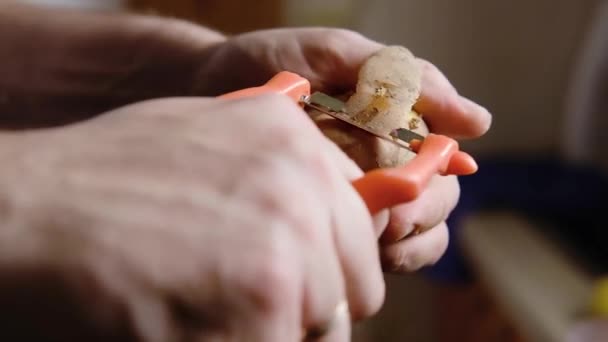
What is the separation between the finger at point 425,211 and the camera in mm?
452

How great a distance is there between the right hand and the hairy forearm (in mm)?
346

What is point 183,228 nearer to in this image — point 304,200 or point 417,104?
point 304,200

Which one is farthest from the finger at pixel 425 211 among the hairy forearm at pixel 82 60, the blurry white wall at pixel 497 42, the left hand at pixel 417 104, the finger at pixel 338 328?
the blurry white wall at pixel 497 42

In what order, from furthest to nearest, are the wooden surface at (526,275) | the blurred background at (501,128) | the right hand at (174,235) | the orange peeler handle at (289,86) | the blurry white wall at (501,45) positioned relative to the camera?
the blurry white wall at (501,45) → the blurred background at (501,128) → the wooden surface at (526,275) → the orange peeler handle at (289,86) → the right hand at (174,235)

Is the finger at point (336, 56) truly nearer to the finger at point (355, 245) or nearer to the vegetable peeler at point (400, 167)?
the vegetable peeler at point (400, 167)

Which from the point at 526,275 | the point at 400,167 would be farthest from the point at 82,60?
the point at 526,275

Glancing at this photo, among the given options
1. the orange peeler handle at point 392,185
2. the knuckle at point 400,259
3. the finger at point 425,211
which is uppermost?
the orange peeler handle at point 392,185

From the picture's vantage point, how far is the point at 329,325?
0.33 meters

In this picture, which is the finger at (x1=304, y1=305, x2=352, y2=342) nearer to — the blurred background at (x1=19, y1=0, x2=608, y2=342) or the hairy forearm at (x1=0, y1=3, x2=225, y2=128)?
the hairy forearm at (x1=0, y1=3, x2=225, y2=128)

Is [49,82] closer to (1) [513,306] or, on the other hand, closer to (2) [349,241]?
(2) [349,241]

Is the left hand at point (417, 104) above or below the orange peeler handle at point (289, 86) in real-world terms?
below

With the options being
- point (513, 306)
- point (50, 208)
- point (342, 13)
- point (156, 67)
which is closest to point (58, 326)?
point (50, 208)

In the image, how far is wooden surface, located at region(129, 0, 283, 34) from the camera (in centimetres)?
147

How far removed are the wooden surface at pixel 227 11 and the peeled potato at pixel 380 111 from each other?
1.01 meters
